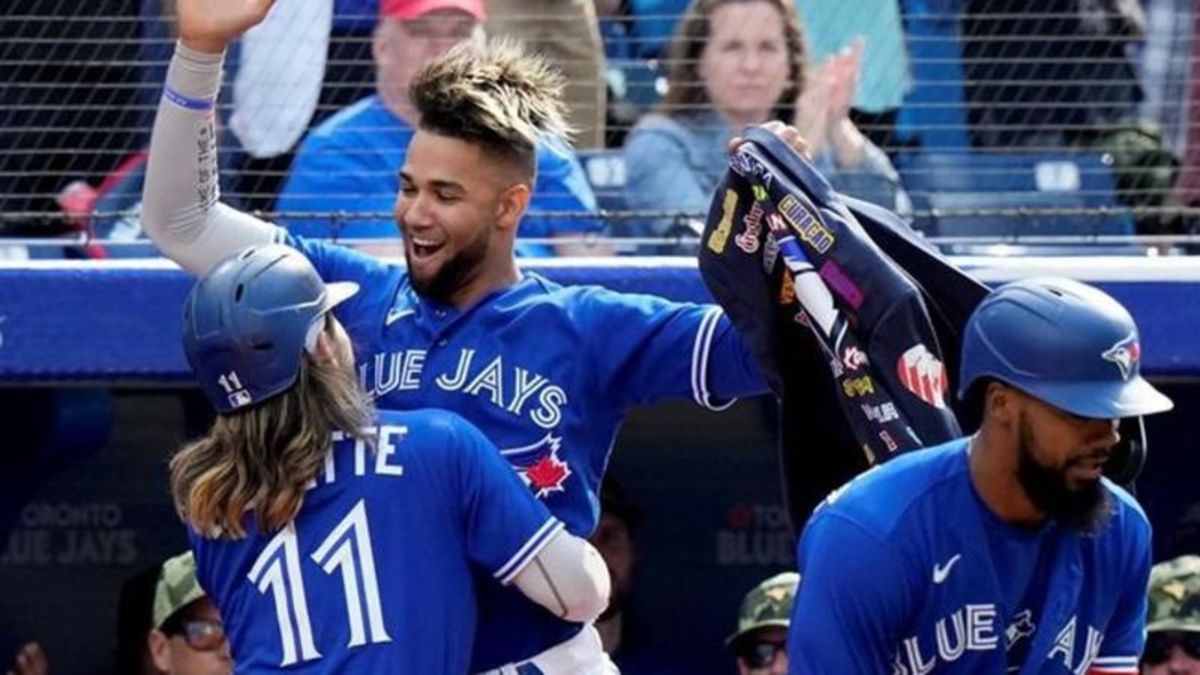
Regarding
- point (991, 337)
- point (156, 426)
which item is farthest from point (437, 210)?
point (156, 426)

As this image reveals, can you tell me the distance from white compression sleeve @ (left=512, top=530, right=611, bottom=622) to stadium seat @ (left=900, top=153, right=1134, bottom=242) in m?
2.27

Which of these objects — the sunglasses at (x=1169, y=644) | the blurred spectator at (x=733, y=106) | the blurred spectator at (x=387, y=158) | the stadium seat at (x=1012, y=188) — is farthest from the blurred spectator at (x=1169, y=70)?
the blurred spectator at (x=387, y=158)

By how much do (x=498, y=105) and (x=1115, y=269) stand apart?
1696mm

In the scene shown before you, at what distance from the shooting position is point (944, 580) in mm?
4078

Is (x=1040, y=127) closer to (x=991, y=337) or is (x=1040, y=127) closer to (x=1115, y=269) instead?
(x=1115, y=269)

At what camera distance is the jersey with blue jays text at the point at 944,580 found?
13.2 ft

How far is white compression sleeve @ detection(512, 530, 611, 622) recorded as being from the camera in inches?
173

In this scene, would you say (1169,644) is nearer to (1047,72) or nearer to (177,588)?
(1047,72)

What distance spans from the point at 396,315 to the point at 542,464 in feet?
1.21

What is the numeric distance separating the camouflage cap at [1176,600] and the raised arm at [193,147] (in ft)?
7.47

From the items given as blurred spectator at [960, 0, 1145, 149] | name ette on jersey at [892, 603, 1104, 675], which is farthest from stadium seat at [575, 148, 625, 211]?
name ette on jersey at [892, 603, 1104, 675]

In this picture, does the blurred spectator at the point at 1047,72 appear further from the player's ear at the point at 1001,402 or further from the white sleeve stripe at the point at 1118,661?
the player's ear at the point at 1001,402

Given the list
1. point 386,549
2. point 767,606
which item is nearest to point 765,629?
point 767,606

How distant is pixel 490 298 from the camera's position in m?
4.85
